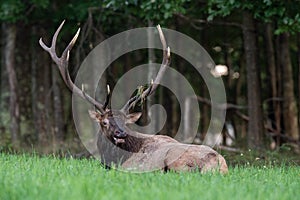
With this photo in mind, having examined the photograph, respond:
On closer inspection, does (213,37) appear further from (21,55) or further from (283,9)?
(283,9)

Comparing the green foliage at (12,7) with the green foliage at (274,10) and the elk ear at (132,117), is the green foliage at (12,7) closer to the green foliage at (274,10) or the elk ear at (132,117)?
the green foliage at (274,10)

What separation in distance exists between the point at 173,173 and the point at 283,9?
18.2 feet

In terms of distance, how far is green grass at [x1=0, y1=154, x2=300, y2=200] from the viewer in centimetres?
663

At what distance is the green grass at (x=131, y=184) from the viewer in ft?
21.8

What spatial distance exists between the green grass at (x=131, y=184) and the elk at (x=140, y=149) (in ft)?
1.45

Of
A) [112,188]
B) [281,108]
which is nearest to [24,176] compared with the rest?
[112,188]

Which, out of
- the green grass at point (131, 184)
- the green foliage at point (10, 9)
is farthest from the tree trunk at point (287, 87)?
the green grass at point (131, 184)

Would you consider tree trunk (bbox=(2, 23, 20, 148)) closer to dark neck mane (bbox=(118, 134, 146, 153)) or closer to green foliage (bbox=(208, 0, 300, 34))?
green foliage (bbox=(208, 0, 300, 34))

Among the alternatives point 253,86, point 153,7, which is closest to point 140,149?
point 153,7

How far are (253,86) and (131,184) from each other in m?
8.06

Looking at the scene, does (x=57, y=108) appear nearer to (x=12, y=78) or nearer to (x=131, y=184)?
(x=12, y=78)

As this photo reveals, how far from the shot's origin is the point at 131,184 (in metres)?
7.38

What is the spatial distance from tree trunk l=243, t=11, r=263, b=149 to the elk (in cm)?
449

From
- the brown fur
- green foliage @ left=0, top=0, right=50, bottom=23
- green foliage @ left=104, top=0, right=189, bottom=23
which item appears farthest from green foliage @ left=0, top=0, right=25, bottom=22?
the brown fur
